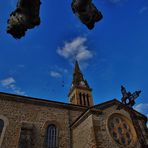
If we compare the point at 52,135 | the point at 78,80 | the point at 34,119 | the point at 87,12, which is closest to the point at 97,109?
the point at 52,135

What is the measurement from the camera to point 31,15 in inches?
57.9

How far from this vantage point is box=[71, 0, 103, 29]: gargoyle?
150 cm

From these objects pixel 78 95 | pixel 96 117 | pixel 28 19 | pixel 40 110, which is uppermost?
→ pixel 78 95

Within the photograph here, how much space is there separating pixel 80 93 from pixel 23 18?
31381 millimetres

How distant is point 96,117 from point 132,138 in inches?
155

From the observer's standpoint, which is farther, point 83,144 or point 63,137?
point 63,137

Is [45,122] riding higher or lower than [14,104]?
lower

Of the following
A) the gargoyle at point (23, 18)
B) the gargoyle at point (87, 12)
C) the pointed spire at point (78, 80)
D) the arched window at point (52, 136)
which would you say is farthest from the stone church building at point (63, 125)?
the pointed spire at point (78, 80)

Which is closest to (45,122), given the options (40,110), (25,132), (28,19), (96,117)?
(40,110)

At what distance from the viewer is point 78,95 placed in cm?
3167

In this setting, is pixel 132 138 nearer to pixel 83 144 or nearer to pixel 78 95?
pixel 83 144

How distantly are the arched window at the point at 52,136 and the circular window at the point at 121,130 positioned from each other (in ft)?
17.1

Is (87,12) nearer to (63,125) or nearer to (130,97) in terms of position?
(130,97)

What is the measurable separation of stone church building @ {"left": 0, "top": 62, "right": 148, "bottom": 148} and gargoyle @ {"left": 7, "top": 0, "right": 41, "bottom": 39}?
442 inches
